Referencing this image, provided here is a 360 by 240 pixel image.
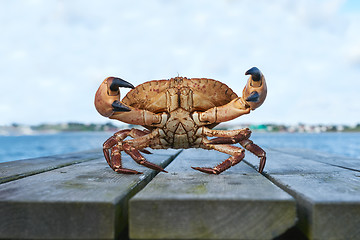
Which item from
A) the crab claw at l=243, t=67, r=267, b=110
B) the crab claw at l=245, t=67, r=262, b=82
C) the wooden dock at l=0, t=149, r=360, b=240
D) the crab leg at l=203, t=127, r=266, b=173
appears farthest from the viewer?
the crab leg at l=203, t=127, r=266, b=173

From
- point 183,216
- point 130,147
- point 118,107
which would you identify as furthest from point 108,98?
point 183,216

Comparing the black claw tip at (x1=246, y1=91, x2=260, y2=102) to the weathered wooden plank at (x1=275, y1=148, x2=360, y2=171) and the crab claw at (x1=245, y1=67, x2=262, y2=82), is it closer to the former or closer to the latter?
the crab claw at (x1=245, y1=67, x2=262, y2=82)

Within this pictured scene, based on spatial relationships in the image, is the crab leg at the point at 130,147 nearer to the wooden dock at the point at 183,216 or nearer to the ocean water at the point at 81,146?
the wooden dock at the point at 183,216

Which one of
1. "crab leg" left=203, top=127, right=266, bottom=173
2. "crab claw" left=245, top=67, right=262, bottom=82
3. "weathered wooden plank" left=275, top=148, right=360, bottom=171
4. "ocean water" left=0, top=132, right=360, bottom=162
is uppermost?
"crab claw" left=245, top=67, right=262, bottom=82

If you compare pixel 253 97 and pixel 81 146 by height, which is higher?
pixel 253 97

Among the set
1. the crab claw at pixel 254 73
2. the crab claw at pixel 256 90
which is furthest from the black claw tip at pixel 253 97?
the crab claw at pixel 254 73

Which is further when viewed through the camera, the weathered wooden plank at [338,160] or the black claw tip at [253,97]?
the weathered wooden plank at [338,160]

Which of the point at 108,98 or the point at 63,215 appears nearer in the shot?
the point at 63,215

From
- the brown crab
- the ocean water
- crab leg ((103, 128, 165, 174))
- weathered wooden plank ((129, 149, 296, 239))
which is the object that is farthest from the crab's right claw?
the ocean water

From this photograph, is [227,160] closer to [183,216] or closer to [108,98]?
[183,216]
